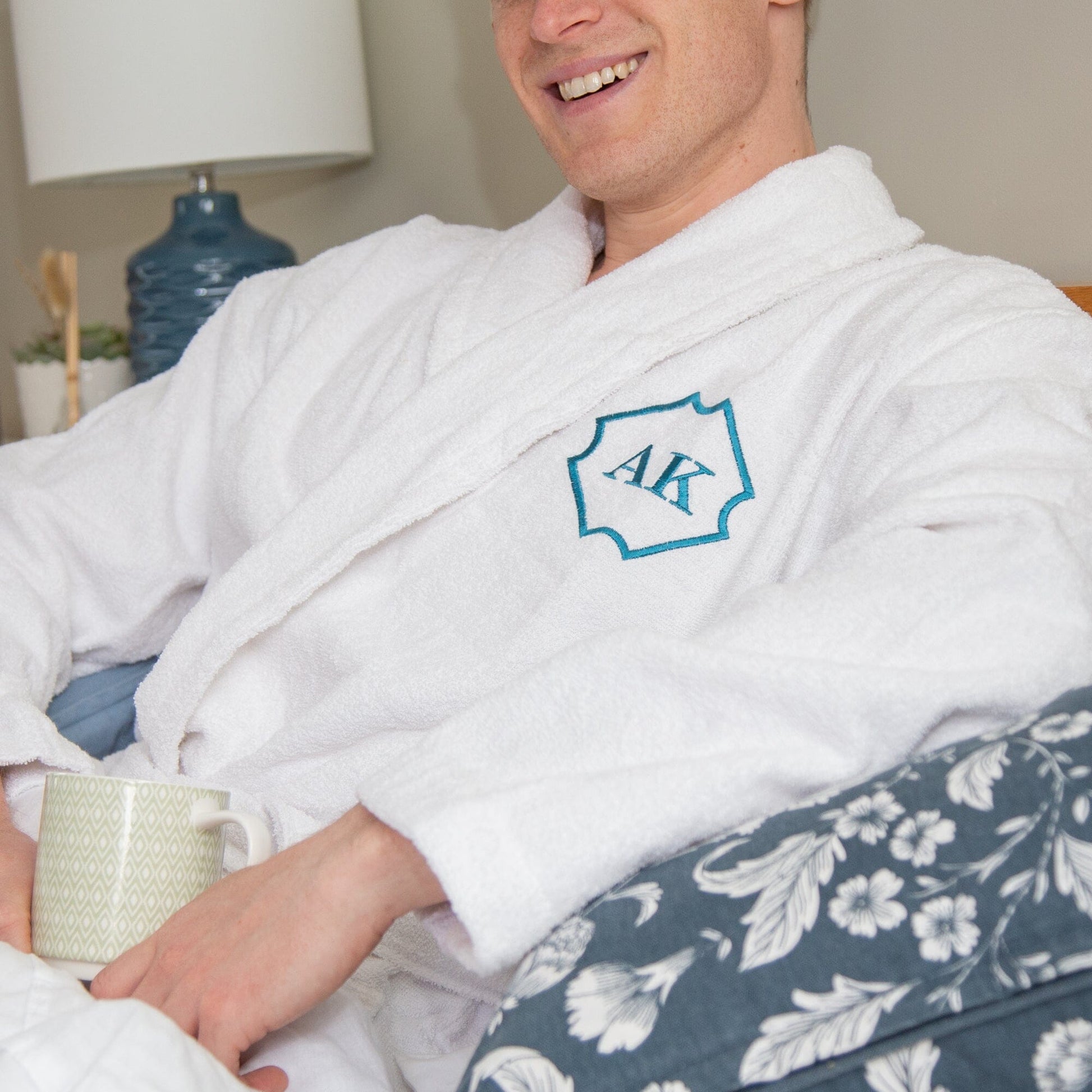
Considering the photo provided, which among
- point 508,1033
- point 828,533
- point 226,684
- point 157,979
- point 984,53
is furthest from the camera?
point 984,53

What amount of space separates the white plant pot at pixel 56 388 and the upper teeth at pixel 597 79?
115cm

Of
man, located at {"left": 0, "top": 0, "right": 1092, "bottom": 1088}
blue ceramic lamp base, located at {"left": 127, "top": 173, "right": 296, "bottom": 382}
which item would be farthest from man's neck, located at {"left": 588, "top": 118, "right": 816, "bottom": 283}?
blue ceramic lamp base, located at {"left": 127, "top": 173, "right": 296, "bottom": 382}

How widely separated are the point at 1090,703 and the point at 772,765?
155 mm

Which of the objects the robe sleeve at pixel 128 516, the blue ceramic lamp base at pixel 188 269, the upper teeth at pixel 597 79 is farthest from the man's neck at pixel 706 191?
the blue ceramic lamp base at pixel 188 269

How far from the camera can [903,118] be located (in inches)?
50.9

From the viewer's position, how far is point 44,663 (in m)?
1.14

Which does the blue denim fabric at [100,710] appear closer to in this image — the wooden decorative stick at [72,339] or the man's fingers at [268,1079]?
the man's fingers at [268,1079]

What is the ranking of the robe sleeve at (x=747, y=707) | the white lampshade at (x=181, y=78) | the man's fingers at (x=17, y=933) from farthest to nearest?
the white lampshade at (x=181, y=78) → the man's fingers at (x=17, y=933) → the robe sleeve at (x=747, y=707)

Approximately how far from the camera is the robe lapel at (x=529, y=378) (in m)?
0.97

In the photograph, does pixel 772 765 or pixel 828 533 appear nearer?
pixel 772 765

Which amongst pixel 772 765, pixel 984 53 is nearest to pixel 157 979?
pixel 772 765

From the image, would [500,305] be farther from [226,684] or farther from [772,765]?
[772,765]

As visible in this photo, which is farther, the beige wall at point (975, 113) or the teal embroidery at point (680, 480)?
the beige wall at point (975, 113)

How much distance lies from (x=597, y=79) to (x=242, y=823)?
2.45 feet
